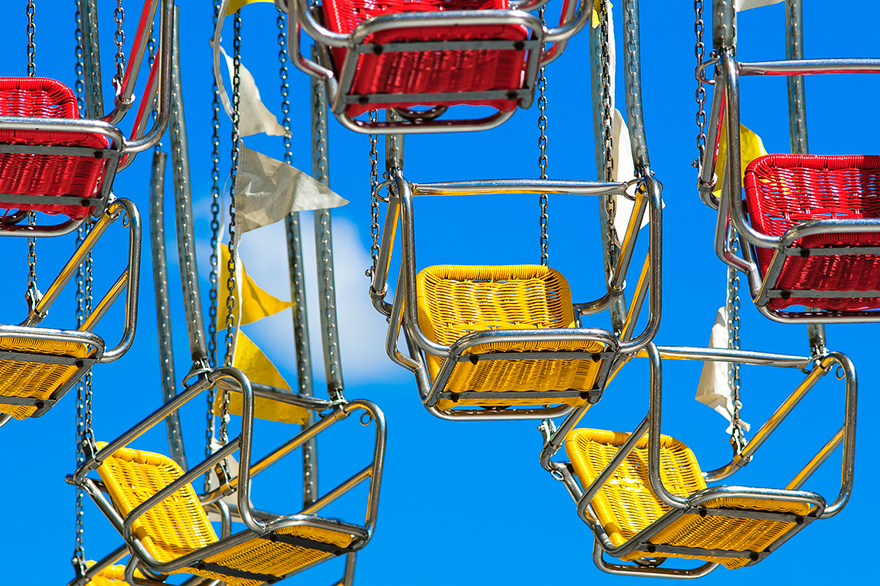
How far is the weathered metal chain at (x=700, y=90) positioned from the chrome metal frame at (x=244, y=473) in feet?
5.74

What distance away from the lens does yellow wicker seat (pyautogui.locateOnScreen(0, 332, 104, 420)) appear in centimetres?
491

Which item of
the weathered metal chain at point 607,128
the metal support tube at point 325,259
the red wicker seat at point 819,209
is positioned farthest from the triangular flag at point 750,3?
the metal support tube at point 325,259

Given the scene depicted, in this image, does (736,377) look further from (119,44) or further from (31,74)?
(31,74)

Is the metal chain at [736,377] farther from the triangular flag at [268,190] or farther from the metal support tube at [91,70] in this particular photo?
the metal support tube at [91,70]

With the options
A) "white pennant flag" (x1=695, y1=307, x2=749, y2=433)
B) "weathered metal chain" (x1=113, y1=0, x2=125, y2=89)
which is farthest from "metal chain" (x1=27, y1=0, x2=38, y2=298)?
"white pennant flag" (x1=695, y1=307, x2=749, y2=433)

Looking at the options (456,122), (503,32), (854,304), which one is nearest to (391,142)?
(456,122)

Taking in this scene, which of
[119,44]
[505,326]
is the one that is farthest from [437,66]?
[505,326]

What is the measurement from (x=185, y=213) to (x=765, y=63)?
299cm

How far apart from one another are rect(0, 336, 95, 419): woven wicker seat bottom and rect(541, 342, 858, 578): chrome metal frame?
198cm

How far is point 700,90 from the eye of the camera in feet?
15.3

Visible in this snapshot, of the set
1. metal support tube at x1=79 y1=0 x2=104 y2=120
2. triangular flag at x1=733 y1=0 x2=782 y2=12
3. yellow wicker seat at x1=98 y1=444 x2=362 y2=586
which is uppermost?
triangular flag at x1=733 y1=0 x2=782 y2=12

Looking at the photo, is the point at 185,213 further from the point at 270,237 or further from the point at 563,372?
the point at 270,237

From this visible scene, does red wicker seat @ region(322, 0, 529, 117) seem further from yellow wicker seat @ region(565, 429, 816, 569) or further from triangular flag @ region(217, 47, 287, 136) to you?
triangular flag @ region(217, 47, 287, 136)

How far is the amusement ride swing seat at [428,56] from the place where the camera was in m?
3.69
